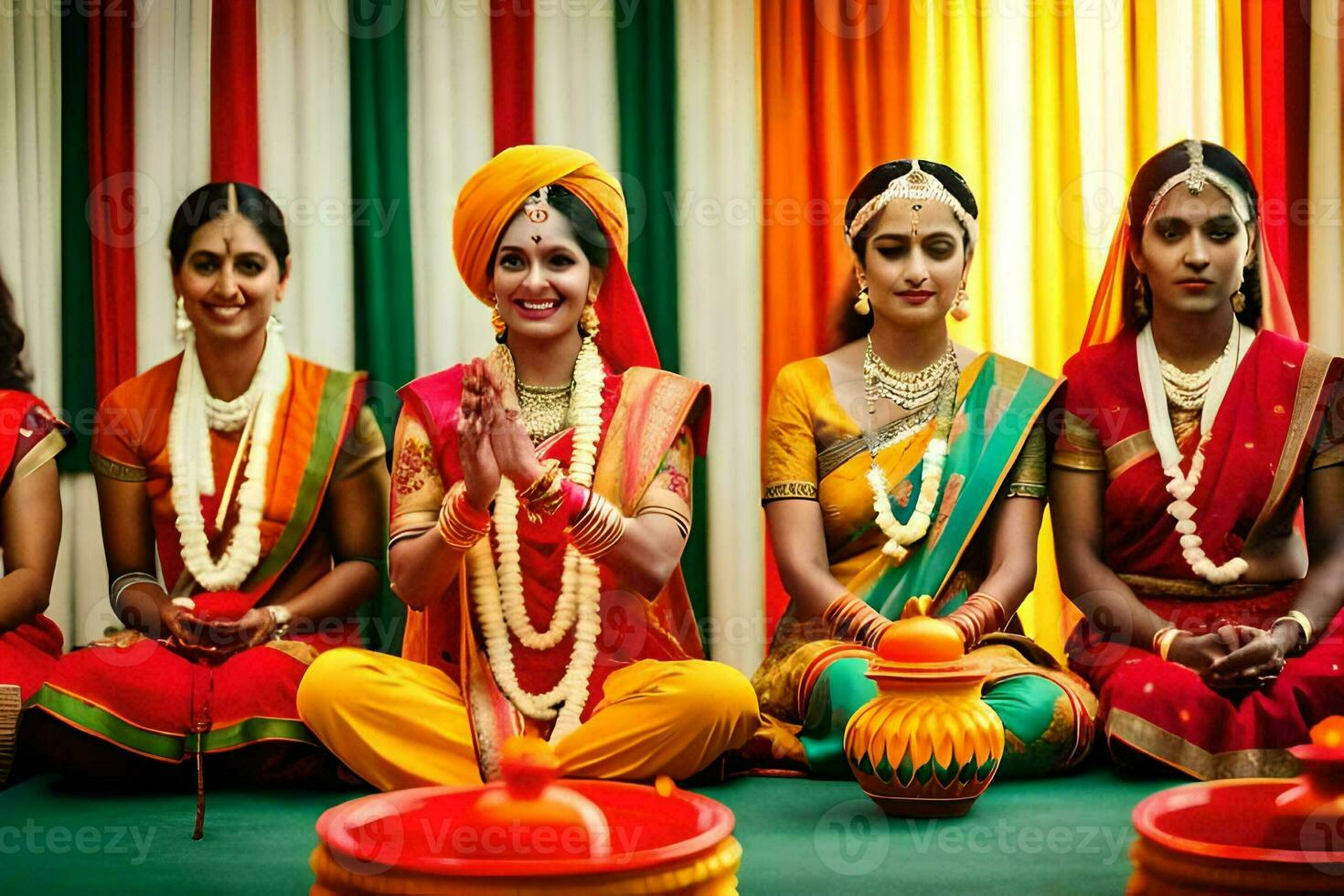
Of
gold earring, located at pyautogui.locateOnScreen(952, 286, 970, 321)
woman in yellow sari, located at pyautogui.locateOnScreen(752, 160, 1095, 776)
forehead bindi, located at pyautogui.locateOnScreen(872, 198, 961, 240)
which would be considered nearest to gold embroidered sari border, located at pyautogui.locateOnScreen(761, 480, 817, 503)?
woman in yellow sari, located at pyautogui.locateOnScreen(752, 160, 1095, 776)

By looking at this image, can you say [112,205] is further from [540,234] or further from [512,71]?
[540,234]

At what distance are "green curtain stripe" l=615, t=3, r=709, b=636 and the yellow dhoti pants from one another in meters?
1.24

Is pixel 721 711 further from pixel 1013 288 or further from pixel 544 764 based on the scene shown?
pixel 1013 288

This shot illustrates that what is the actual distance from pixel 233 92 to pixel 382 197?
1.57 ft

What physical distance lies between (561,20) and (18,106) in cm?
149

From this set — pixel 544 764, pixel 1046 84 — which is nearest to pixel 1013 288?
pixel 1046 84

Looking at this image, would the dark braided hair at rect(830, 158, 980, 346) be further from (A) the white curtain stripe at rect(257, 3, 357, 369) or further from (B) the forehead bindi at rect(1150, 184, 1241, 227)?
(A) the white curtain stripe at rect(257, 3, 357, 369)

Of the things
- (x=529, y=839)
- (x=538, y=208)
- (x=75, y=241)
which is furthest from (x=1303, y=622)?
(x=75, y=241)

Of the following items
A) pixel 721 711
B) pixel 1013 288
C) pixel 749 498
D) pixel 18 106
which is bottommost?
pixel 721 711

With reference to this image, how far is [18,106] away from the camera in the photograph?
4.41 metres

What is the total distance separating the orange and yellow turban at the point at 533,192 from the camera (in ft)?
11.4

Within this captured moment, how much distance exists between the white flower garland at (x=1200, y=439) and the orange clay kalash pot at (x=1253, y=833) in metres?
1.77

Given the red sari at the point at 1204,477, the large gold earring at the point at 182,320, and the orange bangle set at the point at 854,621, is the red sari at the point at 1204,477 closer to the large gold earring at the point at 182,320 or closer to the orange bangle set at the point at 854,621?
the orange bangle set at the point at 854,621

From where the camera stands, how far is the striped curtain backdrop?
4.36m
